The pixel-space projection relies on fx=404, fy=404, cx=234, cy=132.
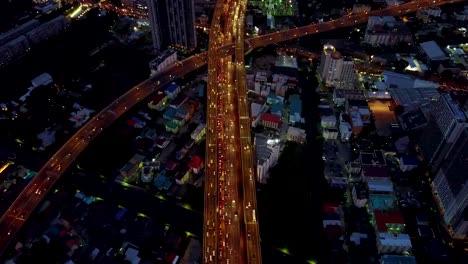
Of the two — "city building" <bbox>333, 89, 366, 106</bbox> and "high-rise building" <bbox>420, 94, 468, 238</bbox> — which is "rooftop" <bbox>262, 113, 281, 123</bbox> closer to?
"city building" <bbox>333, 89, 366, 106</bbox>

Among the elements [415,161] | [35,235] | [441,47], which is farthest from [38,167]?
[441,47]

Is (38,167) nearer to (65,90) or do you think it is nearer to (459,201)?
(65,90)

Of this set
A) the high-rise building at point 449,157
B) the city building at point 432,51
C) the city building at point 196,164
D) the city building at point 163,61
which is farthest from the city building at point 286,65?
the city building at point 432,51

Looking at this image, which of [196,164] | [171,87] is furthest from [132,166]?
[171,87]

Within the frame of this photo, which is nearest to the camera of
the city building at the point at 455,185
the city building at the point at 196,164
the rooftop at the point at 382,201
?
the city building at the point at 455,185

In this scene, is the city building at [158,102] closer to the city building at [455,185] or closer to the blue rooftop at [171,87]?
the blue rooftop at [171,87]
